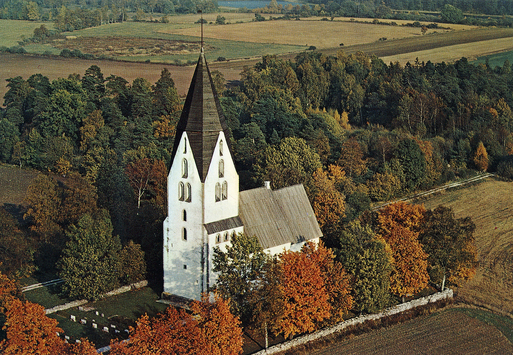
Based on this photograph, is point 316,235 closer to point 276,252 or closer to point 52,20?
point 276,252

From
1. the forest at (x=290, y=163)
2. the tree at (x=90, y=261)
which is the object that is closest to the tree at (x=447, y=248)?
the forest at (x=290, y=163)

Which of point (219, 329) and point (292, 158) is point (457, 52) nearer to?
point (292, 158)

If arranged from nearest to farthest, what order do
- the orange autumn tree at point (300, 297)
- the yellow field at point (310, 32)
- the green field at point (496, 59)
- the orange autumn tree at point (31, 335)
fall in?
the orange autumn tree at point (31, 335) < the orange autumn tree at point (300, 297) < the green field at point (496, 59) < the yellow field at point (310, 32)

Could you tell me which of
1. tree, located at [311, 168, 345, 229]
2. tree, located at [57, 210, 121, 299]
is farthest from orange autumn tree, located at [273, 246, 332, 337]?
tree, located at [311, 168, 345, 229]

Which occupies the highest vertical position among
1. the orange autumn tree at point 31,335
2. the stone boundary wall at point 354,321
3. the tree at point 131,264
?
the orange autumn tree at point 31,335

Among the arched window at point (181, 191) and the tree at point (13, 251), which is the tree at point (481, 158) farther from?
the tree at point (13, 251)

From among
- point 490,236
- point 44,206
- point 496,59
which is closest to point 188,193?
point 44,206

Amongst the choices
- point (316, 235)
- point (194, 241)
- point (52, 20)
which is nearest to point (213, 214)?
point (194, 241)

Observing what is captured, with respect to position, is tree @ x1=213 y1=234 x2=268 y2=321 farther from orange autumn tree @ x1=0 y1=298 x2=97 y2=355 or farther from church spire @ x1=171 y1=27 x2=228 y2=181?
orange autumn tree @ x1=0 y1=298 x2=97 y2=355
